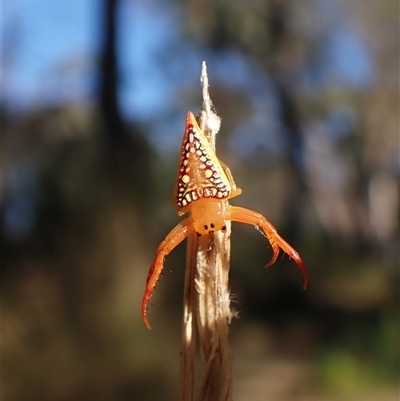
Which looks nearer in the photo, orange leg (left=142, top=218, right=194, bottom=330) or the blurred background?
orange leg (left=142, top=218, right=194, bottom=330)

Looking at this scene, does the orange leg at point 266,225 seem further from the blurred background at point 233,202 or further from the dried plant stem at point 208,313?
the blurred background at point 233,202

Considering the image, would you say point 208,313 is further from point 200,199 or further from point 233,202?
point 233,202

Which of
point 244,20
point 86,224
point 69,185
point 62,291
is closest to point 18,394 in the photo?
point 62,291

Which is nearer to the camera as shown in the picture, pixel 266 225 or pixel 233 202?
pixel 266 225

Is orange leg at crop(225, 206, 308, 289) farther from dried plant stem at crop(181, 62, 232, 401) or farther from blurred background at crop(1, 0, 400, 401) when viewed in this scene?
blurred background at crop(1, 0, 400, 401)

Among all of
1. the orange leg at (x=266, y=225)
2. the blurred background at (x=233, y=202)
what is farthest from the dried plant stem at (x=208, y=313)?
the blurred background at (x=233, y=202)

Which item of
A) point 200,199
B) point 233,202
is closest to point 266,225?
point 200,199

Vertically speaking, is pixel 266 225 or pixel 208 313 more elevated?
pixel 266 225

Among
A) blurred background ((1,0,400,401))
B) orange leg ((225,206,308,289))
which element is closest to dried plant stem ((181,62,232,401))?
orange leg ((225,206,308,289))
